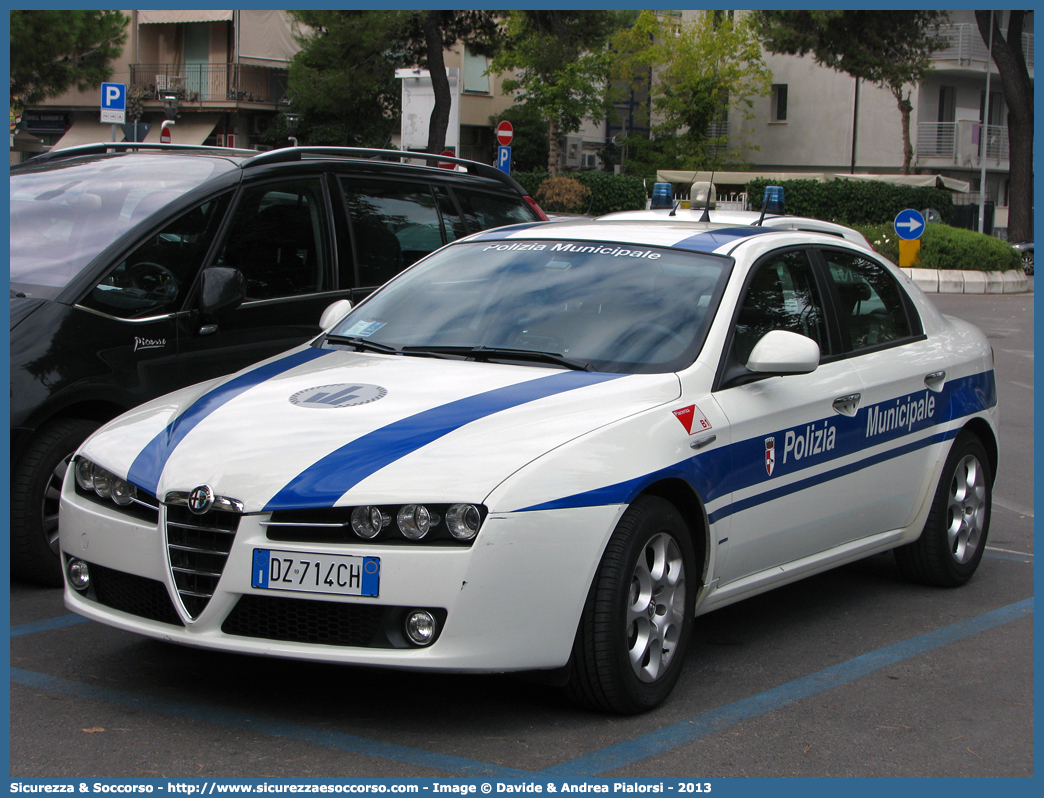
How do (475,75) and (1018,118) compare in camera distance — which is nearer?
(1018,118)

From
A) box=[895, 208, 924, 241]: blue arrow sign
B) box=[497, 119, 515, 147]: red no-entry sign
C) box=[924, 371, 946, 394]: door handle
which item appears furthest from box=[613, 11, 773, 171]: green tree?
box=[924, 371, 946, 394]: door handle

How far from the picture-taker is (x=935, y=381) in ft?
19.3

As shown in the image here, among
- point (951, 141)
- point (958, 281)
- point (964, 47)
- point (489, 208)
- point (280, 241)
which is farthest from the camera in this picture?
point (951, 141)

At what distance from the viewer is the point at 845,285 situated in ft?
A: 18.6

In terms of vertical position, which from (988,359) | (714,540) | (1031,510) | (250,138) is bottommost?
(1031,510)

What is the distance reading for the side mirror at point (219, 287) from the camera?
19.7 ft

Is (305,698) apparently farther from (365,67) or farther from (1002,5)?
(365,67)

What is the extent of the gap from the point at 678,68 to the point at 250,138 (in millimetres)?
17823

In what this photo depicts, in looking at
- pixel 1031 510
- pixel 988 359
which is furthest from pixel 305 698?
pixel 1031 510

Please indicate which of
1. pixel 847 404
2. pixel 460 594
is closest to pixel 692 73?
pixel 847 404

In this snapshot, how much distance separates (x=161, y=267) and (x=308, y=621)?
9.36ft

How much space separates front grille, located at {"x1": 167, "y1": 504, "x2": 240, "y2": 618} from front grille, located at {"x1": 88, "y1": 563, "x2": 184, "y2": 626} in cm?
9

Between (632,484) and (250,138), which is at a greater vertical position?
(250,138)

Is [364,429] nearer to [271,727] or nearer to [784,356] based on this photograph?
[271,727]
